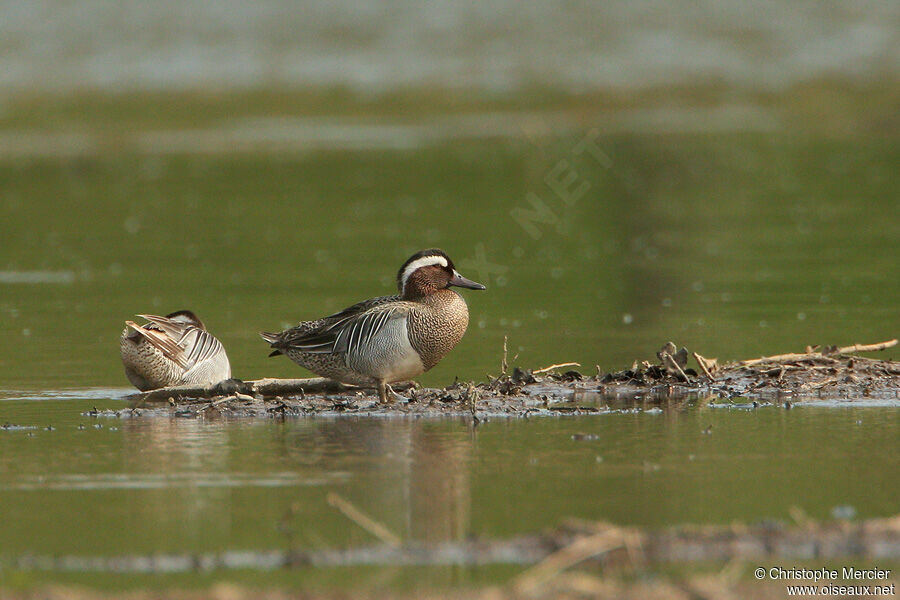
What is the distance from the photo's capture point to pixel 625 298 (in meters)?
17.7

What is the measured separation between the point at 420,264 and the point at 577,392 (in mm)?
1457

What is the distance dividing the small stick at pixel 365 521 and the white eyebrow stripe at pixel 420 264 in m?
3.84

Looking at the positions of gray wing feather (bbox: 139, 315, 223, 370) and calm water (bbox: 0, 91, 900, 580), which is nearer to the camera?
calm water (bbox: 0, 91, 900, 580)

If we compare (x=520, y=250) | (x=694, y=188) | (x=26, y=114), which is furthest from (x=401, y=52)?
(x=520, y=250)

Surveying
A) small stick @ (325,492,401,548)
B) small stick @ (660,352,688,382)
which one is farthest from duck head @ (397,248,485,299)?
small stick @ (325,492,401,548)

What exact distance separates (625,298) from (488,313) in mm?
1675

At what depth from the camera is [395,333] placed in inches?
448

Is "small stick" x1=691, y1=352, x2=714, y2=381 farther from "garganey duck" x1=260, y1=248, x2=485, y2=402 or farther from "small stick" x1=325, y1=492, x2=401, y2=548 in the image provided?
"small stick" x1=325, y1=492, x2=401, y2=548

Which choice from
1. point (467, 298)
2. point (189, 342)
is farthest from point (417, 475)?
point (467, 298)

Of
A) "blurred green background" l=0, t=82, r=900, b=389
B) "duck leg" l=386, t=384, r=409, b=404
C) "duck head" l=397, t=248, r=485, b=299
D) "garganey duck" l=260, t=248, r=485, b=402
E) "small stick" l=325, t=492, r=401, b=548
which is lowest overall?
"small stick" l=325, t=492, r=401, b=548

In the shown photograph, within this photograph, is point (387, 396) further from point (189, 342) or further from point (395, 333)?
point (189, 342)

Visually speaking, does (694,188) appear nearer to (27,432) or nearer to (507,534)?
(27,432)

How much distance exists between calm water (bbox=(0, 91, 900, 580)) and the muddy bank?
0.40 meters

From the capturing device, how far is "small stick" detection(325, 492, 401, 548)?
7.30m
